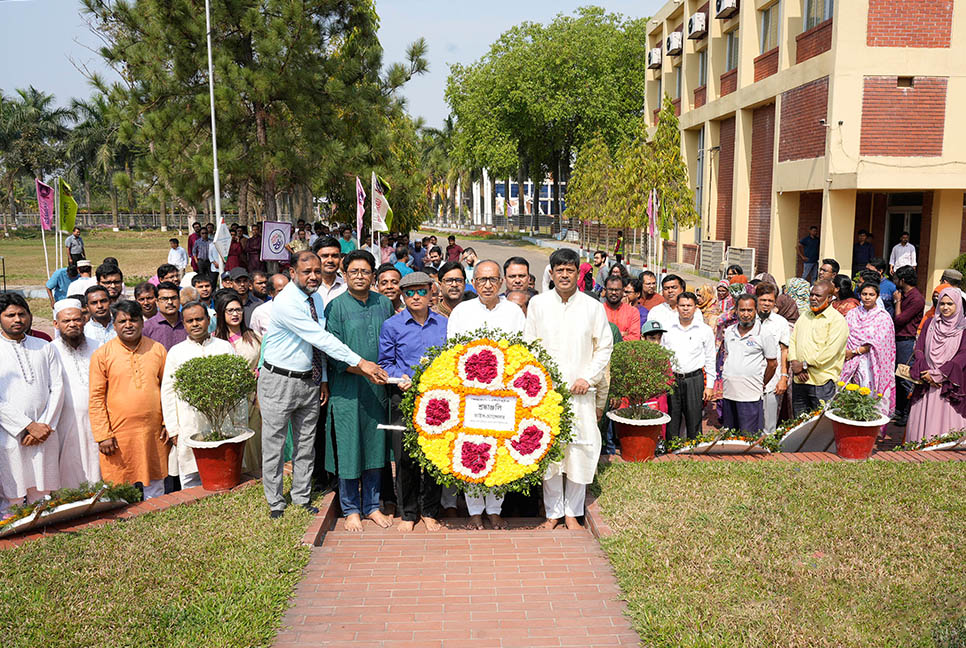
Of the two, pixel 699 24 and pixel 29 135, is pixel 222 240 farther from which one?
pixel 29 135

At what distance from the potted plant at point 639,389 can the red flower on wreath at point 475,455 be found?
65.5 inches

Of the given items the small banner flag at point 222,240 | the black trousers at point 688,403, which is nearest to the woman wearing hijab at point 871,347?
the black trousers at point 688,403

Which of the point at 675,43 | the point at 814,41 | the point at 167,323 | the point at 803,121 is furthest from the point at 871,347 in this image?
the point at 675,43

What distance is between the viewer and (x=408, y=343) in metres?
5.64

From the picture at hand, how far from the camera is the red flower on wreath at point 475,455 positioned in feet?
17.9

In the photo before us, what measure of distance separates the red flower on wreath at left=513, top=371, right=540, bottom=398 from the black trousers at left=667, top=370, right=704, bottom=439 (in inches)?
93.0

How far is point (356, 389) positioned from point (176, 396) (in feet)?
4.97

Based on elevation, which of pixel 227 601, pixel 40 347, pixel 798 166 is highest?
pixel 798 166

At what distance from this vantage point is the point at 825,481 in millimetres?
6340

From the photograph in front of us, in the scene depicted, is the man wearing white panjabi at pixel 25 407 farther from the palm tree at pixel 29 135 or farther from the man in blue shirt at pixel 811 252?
the palm tree at pixel 29 135

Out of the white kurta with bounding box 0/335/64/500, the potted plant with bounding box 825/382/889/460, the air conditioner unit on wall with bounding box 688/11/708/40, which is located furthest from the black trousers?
the air conditioner unit on wall with bounding box 688/11/708/40

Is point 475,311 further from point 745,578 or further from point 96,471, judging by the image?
point 96,471

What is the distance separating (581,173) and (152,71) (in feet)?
69.1

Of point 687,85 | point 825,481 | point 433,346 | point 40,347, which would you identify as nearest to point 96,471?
point 40,347
